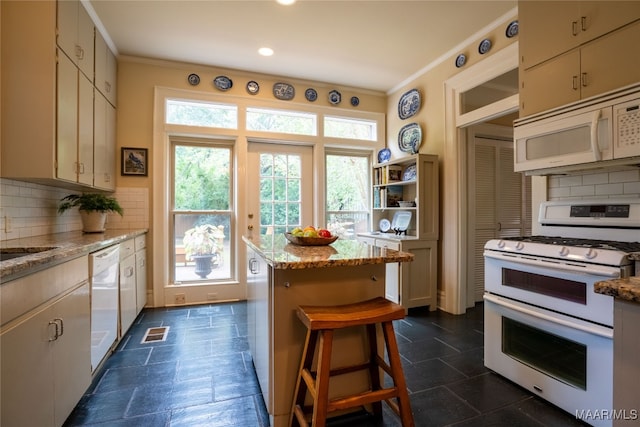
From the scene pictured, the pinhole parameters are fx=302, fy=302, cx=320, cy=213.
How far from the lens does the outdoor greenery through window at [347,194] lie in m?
4.25

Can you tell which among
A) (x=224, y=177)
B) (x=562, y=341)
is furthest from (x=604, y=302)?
(x=224, y=177)

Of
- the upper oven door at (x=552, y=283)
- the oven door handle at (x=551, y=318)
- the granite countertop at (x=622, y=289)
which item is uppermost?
the granite countertop at (x=622, y=289)

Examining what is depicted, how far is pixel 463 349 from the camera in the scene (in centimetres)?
242

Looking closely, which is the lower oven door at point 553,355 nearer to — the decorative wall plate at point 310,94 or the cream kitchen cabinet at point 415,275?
the cream kitchen cabinet at point 415,275

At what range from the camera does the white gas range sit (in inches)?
57.8

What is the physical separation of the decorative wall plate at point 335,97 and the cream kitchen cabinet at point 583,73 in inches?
91.8

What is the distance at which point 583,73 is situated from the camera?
185 centimetres

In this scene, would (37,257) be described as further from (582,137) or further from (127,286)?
(582,137)

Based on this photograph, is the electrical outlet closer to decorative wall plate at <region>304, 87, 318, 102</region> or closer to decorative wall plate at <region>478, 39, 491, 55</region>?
decorative wall plate at <region>304, 87, 318, 102</region>

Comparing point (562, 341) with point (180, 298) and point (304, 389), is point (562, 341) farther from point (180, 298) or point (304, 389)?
point (180, 298)

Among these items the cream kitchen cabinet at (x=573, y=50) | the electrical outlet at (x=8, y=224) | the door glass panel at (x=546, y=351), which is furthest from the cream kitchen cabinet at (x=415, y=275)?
the electrical outlet at (x=8, y=224)

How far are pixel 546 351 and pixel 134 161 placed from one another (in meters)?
4.01

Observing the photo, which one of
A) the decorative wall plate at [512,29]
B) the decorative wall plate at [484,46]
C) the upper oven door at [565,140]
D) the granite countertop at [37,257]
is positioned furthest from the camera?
the decorative wall plate at [484,46]

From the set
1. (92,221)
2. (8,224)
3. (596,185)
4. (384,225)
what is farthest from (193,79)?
(596,185)
